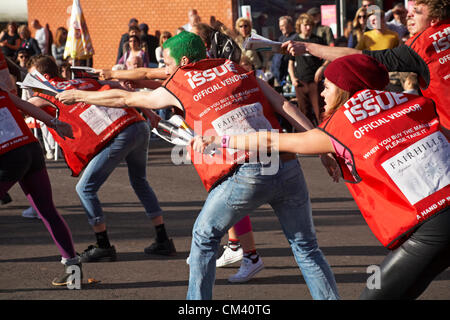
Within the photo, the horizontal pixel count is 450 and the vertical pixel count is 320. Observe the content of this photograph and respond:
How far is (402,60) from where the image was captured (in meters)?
4.91

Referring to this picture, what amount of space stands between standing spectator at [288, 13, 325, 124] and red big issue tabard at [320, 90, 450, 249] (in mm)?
8401

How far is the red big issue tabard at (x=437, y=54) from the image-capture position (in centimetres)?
498

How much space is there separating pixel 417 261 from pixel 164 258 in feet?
10.9

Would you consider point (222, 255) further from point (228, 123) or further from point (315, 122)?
point (315, 122)

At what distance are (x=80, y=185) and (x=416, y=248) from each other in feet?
11.2

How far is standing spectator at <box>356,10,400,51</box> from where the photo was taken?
11.4m

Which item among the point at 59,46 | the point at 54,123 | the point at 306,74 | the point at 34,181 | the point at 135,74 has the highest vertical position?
the point at 135,74

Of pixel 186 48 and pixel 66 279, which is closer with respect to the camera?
pixel 186 48

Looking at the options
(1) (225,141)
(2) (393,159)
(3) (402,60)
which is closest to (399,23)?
(3) (402,60)

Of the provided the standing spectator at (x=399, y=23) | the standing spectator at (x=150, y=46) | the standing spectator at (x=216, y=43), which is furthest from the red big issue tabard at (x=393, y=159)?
the standing spectator at (x=150, y=46)

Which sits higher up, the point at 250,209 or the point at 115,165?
the point at 250,209

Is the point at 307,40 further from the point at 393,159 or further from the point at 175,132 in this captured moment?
A: the point at 393,159

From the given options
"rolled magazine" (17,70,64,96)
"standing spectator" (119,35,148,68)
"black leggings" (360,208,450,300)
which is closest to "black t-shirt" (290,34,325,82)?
"standing spectator" (119,35,148,68)

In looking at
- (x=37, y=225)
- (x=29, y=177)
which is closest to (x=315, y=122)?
(x=37, y=225)
